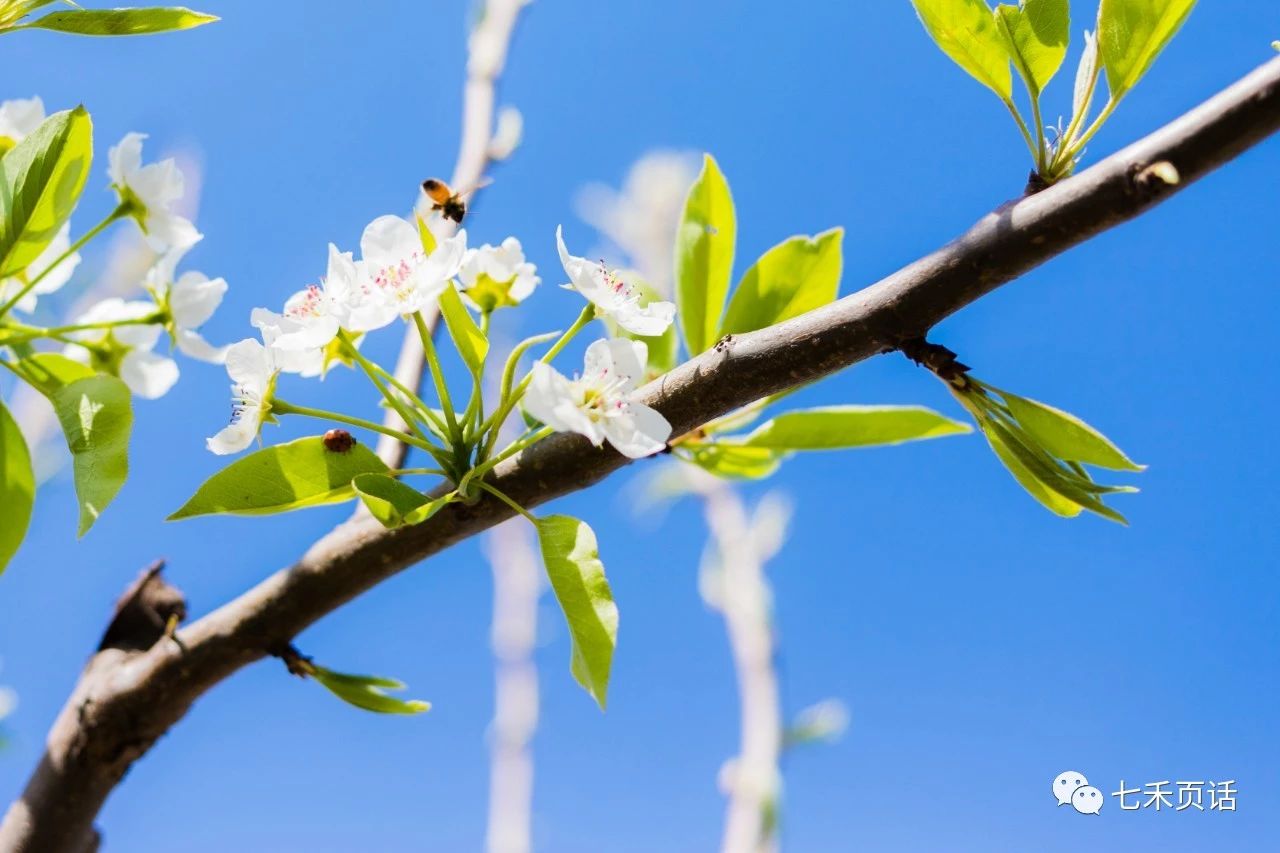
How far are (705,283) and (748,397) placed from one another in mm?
178

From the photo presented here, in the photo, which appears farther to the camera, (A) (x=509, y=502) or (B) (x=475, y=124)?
(B) (x=475, y=124)

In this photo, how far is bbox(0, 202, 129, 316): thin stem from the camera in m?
0.65

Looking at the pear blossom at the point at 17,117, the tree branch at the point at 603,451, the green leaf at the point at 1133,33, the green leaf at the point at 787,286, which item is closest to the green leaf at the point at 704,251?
the green leaf at the point at 787,286

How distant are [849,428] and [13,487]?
52cm

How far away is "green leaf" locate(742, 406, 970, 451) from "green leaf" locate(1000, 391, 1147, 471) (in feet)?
0.31

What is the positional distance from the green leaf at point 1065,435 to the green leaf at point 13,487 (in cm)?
57

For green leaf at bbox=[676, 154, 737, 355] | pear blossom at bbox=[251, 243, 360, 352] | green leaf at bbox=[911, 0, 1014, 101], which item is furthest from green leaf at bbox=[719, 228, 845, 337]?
pear blossom at bbox=[251, 243, 360, 352]

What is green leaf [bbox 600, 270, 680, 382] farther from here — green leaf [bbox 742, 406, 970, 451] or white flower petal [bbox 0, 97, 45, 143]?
white flower petal [bbox 0, 97, 45, 143]

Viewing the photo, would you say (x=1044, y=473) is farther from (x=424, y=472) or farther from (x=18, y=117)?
(x=18, y=117)

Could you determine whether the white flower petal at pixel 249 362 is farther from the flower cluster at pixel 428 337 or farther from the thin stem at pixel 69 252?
the thin stem at pixel 69 252

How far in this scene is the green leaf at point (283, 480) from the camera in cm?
54

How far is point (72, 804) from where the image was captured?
0.80 m

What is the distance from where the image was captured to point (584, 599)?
20.3 inches

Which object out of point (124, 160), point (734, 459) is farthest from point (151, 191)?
point (734, 459)
